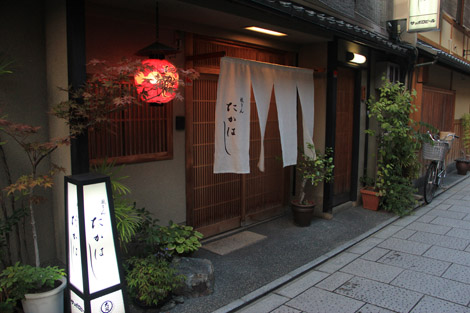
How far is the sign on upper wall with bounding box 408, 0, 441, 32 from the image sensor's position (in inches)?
431

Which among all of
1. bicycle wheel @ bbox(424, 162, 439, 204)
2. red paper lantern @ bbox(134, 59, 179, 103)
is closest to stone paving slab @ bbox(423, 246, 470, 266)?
bicycle wheel @ bbox(424, 162, 439, 204)

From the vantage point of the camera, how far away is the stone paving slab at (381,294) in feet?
17.5

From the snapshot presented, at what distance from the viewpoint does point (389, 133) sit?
994 centimetres

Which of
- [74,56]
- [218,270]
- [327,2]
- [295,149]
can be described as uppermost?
[327,2]

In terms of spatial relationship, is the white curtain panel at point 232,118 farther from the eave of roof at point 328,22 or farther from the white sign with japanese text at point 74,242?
the white sign with japanese text at point 74,242

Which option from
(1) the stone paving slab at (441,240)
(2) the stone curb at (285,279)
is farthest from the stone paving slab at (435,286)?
(1) the stone paving slab at (441,240)

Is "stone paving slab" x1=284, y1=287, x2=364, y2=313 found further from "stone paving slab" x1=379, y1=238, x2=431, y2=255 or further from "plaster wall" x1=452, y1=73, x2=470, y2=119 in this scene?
"plaster wall" x1=452, y1=73, x2=470, y2=119

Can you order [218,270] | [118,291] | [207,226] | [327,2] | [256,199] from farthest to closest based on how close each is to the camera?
[327,2]
[256,199]
[207,226]
[218,270]
[118,291]

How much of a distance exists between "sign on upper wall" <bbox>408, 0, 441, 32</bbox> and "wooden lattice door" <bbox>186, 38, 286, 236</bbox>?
4.88m

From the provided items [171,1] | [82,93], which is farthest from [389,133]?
[82,93]

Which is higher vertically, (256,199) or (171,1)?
(171,1)

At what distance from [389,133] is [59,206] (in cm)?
814

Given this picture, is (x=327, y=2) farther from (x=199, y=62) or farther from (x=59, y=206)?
(x=59, y=206)

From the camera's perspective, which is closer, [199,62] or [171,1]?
[171,1]
